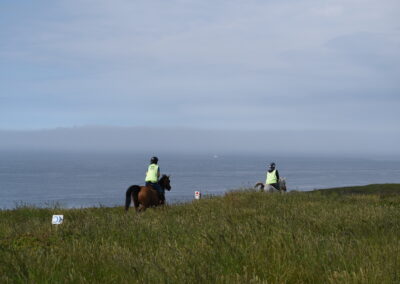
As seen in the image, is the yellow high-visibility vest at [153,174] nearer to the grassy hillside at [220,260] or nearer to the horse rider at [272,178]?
the horse rider at [272,178]

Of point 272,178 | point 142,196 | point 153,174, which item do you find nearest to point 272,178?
point 272,178

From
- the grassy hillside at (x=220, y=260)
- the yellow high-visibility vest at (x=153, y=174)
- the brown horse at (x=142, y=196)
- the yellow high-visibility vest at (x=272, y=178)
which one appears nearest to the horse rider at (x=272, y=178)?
the yellow high-visibility vest at (x=272, y=178)

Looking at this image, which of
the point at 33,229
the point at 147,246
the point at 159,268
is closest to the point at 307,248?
the point at 159,268

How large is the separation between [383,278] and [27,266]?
4.07 metres

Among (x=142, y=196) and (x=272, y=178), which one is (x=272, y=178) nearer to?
(x=272, y=178)

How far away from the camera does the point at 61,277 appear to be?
5469mm

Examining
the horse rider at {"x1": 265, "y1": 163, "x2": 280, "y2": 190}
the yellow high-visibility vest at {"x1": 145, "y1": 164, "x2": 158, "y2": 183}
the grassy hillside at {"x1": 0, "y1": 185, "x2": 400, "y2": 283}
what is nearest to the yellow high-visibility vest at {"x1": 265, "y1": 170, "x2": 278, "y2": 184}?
the horse rider at {"x1": 265, "y1": 163, "x2": 280, "y2": 190}

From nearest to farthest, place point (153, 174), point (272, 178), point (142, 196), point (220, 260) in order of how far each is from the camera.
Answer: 1. point (220, 260)
2. point (142, 196)
3. point (153, 174)
4. point (272, 178)

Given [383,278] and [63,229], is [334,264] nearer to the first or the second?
[383,278]

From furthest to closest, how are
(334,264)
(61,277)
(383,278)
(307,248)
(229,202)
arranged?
(229,202)
(307,248)
(334,264)
(61,277)
(383,278)

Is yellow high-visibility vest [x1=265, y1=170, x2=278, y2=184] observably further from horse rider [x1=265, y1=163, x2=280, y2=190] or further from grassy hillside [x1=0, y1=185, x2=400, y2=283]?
grassy hillside [x1=0, y1=185, x2=400, y2=283]

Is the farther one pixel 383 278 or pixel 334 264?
pixel 334 264

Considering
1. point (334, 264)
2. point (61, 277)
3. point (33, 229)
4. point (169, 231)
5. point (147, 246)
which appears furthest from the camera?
point (33, 229)

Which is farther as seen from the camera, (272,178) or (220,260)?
(272,178)
